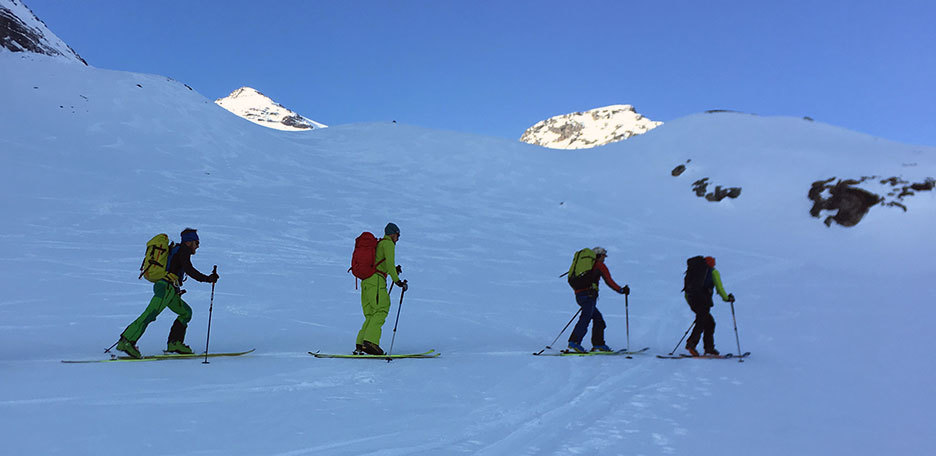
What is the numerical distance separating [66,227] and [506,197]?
17604 mm

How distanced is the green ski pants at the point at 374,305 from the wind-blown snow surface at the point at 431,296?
0.53 meters

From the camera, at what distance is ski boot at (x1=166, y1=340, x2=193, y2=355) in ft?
23.6

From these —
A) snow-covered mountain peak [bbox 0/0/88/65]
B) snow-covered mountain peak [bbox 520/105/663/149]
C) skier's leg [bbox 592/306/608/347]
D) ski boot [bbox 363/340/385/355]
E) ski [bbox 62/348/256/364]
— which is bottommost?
ski [bbox 62/348/256/364]

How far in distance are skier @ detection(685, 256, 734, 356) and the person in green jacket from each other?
177 inches

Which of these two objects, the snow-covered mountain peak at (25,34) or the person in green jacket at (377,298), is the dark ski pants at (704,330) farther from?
the snow-covered mountain peak at (25,34)

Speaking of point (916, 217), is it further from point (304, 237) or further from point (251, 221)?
point (251, 221)

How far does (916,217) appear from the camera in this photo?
1938 cm

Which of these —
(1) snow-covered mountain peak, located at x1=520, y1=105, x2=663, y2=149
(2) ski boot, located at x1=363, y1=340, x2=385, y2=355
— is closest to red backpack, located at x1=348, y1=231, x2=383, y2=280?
(2) ski boot, located at x1=363, y1=340, x2=385, y2=355

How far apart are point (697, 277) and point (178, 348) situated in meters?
7.71

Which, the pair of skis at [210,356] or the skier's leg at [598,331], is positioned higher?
the skier's leg at [598,331]

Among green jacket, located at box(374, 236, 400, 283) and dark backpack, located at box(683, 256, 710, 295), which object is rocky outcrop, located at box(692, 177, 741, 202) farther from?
green jacket, located at box(374, 236, 400, 283)

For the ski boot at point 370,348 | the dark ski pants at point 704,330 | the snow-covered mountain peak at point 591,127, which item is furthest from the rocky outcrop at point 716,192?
the snow-covered mountain peak at point 591,127

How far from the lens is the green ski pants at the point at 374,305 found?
7.30 meters

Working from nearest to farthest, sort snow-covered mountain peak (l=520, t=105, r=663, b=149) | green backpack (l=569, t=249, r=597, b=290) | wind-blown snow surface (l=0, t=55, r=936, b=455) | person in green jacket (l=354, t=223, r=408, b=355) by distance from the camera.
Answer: wind-blown snow surface (l=0, t=55, r=936, b=455) → person in green jacket (l=354, t=223, r=408, b=355) → green backpack (l=569, t=249, r=597, b=290) → snow-covered mountain peak (l=520, t=105, r=663, b=149)
